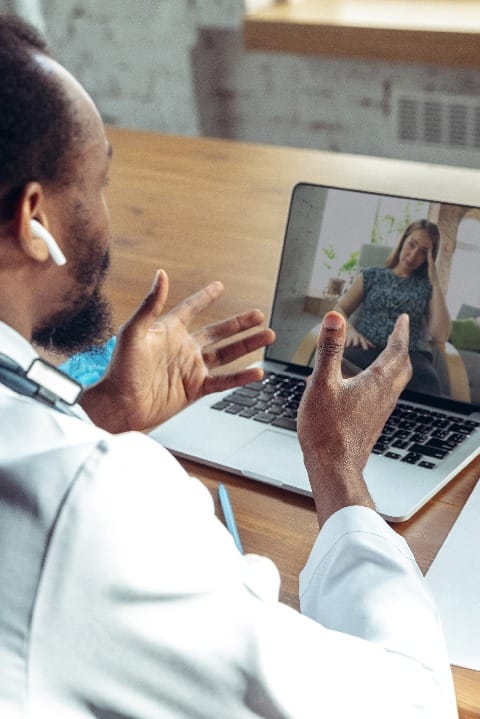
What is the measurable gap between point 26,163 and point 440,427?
60cm

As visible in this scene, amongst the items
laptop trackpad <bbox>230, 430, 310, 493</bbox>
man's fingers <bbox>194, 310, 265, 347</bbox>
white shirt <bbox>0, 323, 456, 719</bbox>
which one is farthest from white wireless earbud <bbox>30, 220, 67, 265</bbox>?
man's fingers <bbox>194, 310, 265, 347</bbox>

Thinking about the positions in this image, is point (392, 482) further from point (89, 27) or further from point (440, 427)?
point (89, 27)

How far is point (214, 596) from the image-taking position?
621mm

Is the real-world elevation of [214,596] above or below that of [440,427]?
above

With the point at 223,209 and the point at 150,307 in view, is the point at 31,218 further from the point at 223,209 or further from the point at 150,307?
the point at 223,209

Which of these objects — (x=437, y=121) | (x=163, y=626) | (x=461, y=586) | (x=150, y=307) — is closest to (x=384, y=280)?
(x=150, y=307)

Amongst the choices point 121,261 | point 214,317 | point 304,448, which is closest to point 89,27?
point 121,261

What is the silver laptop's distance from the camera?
1.05 meters

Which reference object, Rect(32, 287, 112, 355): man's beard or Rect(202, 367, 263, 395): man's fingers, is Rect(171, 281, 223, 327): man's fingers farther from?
Rect(32, 287, 112, 355): man's beard

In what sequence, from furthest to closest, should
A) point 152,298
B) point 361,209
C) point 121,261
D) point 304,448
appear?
point 121,261
point 361,209
point 152,298
point 304,448

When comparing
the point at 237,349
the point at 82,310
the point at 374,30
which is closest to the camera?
the point at 82,310

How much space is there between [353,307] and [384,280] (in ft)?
0.16

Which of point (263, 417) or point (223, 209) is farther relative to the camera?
Result: point (223, 209)

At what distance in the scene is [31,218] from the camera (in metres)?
0.71
